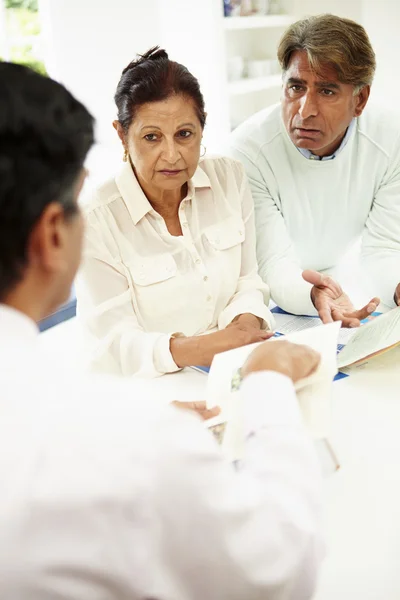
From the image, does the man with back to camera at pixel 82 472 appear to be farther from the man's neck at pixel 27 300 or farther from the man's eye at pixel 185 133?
the man's eye at pixel 185 133

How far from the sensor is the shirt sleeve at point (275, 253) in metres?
1.70

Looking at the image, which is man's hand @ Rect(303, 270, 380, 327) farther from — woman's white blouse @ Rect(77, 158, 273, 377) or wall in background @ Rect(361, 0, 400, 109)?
wall in background @ Rect(361, 0, 400, 109)

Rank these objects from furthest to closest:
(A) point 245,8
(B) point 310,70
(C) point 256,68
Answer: (C) point 256,68
(A) point 245,8
(B) point 310,70

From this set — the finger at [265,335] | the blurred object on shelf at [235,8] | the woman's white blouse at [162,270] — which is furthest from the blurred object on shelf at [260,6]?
the finger at [265,335]

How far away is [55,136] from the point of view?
0.63 m

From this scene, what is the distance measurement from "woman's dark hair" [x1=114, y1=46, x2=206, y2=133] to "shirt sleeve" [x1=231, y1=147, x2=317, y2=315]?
17.3 inches

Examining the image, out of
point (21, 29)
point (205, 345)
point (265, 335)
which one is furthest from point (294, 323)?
point (21, 29)

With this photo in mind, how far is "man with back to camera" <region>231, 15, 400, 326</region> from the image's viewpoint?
1723 millimetres

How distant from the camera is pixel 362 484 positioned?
1057mm

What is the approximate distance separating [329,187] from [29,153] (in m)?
1.48

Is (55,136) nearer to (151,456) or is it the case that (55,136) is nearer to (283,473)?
(151,456)

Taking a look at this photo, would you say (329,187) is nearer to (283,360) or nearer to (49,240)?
(283,360)

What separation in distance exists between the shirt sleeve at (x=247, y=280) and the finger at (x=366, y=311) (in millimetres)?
201

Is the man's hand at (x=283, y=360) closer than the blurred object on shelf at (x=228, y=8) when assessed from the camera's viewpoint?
Yes
